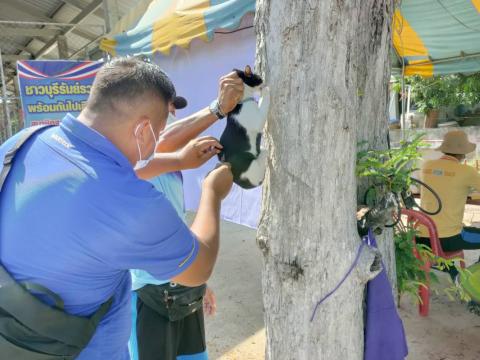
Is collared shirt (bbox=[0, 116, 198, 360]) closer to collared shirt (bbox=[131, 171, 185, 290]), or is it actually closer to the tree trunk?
the tree trunk

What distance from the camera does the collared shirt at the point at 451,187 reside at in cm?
350

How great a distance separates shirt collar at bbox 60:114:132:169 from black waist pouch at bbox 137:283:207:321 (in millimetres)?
886

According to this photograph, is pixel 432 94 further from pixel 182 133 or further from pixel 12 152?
pixel 12 152

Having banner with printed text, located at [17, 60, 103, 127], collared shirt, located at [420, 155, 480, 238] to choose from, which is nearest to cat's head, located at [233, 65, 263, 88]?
collared shirt, located at [420, 155, 480, 238]

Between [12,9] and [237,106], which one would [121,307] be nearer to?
[237,106]

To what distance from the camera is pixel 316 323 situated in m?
1.41

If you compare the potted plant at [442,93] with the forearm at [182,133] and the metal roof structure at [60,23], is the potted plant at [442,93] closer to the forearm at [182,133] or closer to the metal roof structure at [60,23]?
the metal roof structure at [60,23]

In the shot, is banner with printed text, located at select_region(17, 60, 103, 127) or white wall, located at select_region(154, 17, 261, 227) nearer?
white wall, located at select_region(154, 17, 261, 227)

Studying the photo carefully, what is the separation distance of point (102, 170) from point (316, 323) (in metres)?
0.87

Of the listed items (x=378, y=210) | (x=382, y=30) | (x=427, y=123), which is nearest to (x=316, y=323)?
(x=378, y=210)

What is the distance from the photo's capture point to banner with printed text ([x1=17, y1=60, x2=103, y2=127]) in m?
6.51

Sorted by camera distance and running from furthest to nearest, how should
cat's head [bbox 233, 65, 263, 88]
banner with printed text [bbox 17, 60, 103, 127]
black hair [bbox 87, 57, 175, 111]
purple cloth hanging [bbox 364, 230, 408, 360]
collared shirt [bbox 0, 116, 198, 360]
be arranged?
banner with printed text [bbox 17, 60, 103, 127] < purple cloth hanging [bbox 364, 230, 408, 360] < cat's head [bbox 233, 65, 263, 88] < black hair [bbox 87, 57, 175, 111] < collared shirt [bbox 0, 116, 198, 360]

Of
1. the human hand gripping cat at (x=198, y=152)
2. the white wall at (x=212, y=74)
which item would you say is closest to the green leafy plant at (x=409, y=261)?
the human hand gripping cat at (x=198, y=152)

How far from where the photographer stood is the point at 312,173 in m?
1.35
